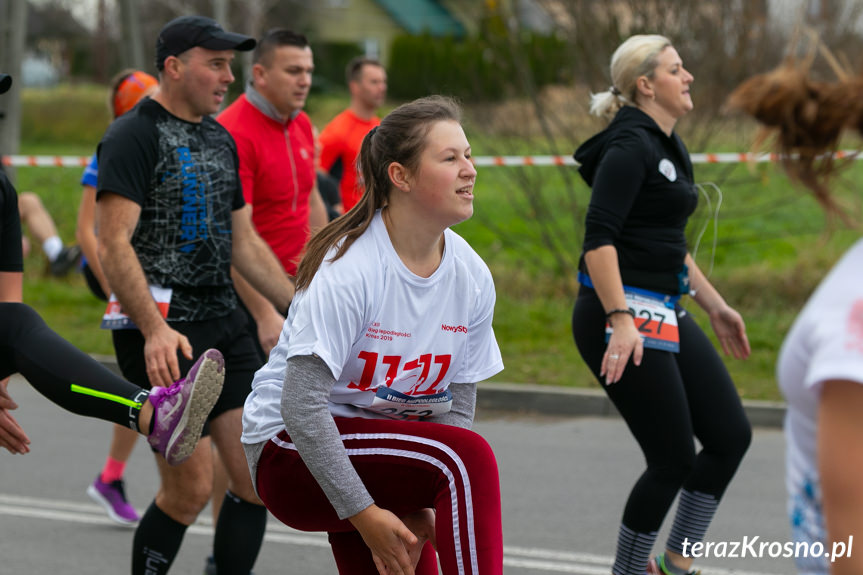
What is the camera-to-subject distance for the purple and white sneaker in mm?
3441

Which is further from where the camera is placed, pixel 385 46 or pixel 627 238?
pixel 385 46

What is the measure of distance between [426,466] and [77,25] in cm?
4374

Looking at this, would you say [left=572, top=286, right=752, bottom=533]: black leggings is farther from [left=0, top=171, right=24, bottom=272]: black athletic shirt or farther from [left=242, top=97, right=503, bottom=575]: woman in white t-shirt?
[left=0, top=171, right=24, bottom=272]: black athletic shirt

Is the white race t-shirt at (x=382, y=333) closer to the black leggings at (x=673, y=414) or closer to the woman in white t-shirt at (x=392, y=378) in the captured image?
the woman in white t-shirt at (x=392, y=378)

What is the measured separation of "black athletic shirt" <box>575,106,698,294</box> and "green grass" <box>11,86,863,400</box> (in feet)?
12.0

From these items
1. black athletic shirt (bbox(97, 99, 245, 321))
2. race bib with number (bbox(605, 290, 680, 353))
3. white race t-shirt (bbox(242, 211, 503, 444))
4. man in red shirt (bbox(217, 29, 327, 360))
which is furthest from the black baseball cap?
race bib with number (bbox(605, 290, 680, 353))

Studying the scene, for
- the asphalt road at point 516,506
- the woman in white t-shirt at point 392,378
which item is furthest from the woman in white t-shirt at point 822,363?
the asphalt road at point 516,506

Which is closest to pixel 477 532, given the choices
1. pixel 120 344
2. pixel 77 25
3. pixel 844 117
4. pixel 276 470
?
pixel 276 470

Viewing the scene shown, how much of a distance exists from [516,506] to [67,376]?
9.56 feet

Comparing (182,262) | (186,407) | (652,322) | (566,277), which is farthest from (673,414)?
(566,277)

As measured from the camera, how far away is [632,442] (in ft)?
23.9

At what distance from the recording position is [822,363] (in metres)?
1.73

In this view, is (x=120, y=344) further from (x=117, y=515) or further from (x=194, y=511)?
(x=117, y=515)

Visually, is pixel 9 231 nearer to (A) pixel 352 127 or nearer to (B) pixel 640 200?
(B) pixel 640 200
